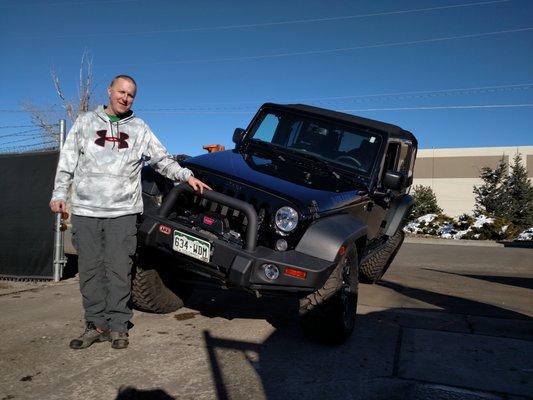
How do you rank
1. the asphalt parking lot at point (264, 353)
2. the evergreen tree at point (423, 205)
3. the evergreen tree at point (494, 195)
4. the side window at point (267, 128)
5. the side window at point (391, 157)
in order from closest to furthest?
the asphalt parking lot at point (264, 353) < the side window at point (391, 157) < the side window at point (267, 128) < the evergreen tree at point (423, 205) < the evergreen tree at point (494, 195)

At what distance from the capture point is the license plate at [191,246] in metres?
3.27

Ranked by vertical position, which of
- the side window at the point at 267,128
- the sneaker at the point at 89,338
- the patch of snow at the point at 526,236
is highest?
the side window at the point at 267,128

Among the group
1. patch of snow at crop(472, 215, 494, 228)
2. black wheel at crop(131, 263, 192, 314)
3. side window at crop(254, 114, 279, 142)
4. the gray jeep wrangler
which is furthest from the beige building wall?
black wheel at crop(131, 263, 192, 314)

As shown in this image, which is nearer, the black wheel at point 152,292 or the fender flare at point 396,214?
the black wheel at point 152,292

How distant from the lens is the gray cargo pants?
11.2ft

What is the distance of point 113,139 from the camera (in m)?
3.42

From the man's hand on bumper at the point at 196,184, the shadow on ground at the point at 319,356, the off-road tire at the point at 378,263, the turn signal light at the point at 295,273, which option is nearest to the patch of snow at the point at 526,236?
the off-road tire at the point at 378,263

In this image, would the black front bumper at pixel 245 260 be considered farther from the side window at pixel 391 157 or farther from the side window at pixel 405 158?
the side window at pixel 405 158

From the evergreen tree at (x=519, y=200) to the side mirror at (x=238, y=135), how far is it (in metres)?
29.3

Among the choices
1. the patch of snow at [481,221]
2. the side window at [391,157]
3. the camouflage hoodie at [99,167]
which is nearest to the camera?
the camouflage hoodie at [99,167]

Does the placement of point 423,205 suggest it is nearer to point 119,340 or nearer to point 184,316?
point 184,316

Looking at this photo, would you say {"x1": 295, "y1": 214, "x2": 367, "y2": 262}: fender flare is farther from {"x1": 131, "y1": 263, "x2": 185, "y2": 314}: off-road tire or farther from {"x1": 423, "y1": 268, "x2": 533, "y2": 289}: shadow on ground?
{"x1": 423, "y1": 268, "x2": 533, "y2": 289}: shadow on ground

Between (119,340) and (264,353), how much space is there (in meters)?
1.02

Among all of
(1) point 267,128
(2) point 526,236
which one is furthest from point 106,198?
(2) point 526,236
